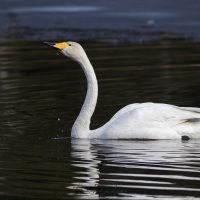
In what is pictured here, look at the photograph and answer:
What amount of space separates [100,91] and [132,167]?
518 cm

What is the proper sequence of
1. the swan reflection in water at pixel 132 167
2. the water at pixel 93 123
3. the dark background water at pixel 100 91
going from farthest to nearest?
the dark background water at pixel 100 91, the water at pixel 93 123, the swan reflection in water at pixel 132 167

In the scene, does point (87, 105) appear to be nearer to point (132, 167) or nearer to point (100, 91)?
point (132, 167)

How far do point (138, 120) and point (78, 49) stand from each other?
1.16 metres

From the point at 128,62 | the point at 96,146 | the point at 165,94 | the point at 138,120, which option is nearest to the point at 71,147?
the point at 96,146

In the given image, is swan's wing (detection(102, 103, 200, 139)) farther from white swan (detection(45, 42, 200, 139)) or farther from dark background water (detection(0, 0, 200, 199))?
dark background water (detection(0, 0, 200, 199))

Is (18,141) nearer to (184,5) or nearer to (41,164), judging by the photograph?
(41,164)

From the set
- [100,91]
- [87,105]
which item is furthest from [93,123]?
[100,91]

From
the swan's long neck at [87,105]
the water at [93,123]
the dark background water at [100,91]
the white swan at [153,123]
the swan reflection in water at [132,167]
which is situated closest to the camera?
the swan reflection in water at [132,167]

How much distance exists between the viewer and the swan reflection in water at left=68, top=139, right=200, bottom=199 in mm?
7427

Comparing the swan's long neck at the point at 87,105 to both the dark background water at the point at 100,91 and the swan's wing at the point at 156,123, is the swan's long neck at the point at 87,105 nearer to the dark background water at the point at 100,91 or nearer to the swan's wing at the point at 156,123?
the dark background water at the point at 100,91

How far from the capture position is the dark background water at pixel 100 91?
7777 mm

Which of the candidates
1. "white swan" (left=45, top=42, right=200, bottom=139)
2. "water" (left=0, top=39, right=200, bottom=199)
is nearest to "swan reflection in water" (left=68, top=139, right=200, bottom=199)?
"water" (left=0, top=39, right=200, bottom=199)

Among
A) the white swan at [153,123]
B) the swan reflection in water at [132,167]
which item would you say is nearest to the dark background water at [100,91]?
the swan reflection in water at [132,167]

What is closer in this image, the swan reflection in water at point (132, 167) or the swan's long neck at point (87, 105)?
the swan reflection in water at point (132, 167)
